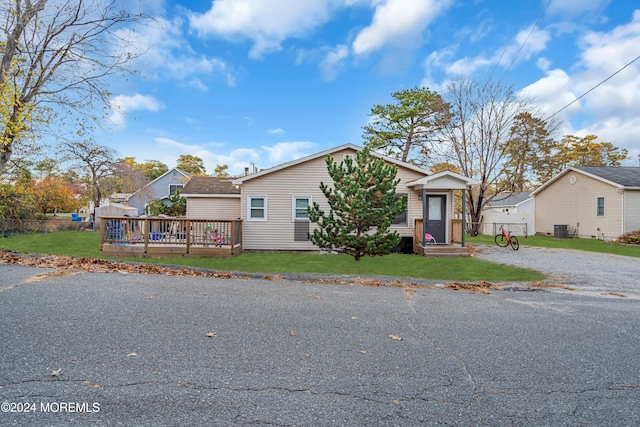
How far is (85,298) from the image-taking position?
530 cm

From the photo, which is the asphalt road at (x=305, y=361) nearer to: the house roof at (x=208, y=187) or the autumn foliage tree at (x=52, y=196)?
the house roof at (x=208, y=187)

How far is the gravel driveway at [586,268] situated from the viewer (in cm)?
803

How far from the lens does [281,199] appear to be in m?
14.1

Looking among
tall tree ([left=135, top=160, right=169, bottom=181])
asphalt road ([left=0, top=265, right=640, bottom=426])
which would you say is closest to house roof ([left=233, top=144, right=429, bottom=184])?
asphalt road ([left=0, top=265, right=640, bottom=426])

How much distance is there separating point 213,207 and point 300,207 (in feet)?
16.4

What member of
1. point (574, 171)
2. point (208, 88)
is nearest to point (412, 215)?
point (208, 88)

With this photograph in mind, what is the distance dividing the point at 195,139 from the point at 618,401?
27207 mm

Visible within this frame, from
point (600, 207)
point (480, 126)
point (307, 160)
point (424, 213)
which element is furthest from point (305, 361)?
point (600, 207)

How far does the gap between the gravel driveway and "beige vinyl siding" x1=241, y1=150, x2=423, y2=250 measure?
5394 millimetres

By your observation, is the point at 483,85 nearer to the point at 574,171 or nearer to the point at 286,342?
the point at 574,171

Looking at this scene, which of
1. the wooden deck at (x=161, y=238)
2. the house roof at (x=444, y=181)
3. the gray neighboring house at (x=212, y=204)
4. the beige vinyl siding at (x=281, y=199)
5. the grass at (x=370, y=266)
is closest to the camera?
the grass at (x=370, y=266)

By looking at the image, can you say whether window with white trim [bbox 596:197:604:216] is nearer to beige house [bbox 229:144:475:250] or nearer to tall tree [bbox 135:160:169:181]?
beige house [bbox 229:144:475:250]

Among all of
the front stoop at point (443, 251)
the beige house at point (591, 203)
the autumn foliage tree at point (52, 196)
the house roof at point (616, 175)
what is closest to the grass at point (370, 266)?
the front stoop at point (443, 251)

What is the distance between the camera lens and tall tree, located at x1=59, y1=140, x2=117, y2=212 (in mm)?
25875
